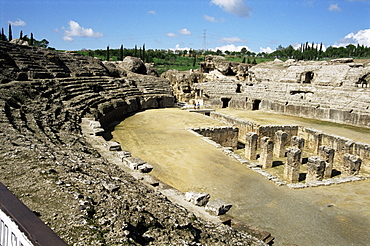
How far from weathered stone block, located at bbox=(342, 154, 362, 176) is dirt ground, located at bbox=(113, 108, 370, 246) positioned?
1249mm

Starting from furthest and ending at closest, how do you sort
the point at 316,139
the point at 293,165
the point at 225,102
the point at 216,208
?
the point at 225,102
the point at 316,139
the point at 293,165
the point at 216,208

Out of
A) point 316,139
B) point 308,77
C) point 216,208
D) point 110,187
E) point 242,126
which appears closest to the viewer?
point 110,187

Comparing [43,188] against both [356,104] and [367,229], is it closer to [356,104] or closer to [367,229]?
[367,229]

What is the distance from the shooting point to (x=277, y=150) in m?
13.9

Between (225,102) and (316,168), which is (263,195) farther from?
(225,102)

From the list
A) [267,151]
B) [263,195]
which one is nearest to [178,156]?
[263,195]

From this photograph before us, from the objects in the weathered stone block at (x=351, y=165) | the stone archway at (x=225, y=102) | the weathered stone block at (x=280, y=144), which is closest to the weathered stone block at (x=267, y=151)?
the weathered stone block at (x=280, y=144)

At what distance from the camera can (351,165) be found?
10734 mm

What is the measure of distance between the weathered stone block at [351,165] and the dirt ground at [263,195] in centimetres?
125

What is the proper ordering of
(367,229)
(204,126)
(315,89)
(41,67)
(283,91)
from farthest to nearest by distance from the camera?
(283,91), (315,89), (41,67), (204,126), (367,229)

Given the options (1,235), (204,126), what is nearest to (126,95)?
(204,126)

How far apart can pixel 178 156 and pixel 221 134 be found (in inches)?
192

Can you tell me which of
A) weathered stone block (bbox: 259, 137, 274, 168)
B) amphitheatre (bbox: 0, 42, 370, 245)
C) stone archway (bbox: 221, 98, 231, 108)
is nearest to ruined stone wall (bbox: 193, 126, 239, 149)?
amphitheatre (bbox: 0, 42, 370, 245)

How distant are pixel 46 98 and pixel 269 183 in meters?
10.2
